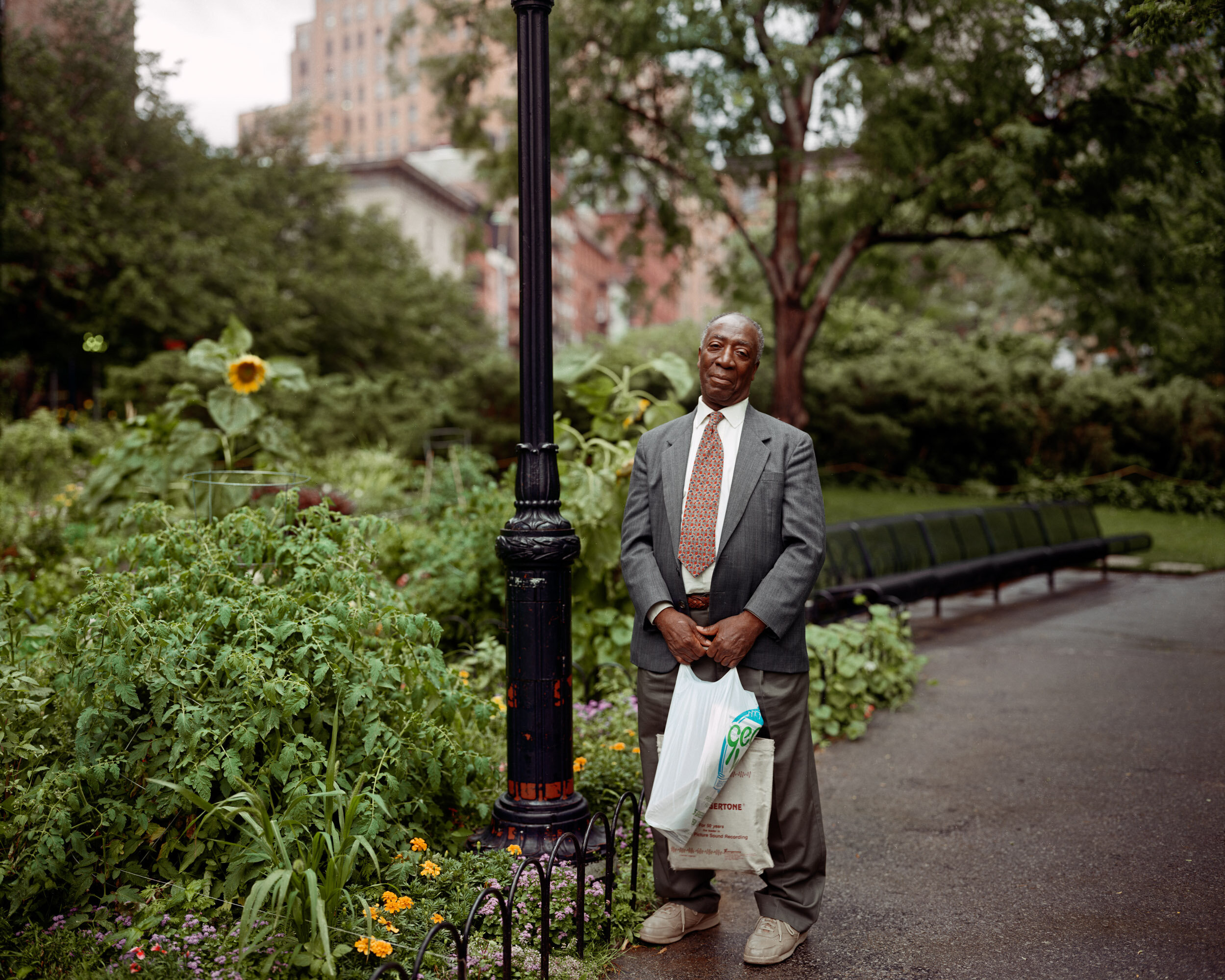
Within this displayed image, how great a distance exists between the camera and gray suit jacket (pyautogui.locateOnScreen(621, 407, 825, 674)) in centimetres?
294

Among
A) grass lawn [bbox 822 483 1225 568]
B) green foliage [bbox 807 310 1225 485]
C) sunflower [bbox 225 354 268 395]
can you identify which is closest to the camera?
sunflower [bbox 225 354 268 395]

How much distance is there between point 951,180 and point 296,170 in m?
22.6

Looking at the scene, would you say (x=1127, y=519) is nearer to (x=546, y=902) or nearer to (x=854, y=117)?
(x=854, y=117)

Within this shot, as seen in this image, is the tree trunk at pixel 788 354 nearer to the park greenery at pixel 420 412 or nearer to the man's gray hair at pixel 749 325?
the park greenery at pixel 420 412

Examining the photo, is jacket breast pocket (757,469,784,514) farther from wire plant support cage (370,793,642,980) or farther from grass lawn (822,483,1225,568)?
grass lawn (822,483,1225,568)

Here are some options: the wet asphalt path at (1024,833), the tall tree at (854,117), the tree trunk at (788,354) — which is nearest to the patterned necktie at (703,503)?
the wet asphalt path at (1024,833)

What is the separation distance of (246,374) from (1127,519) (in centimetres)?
1524

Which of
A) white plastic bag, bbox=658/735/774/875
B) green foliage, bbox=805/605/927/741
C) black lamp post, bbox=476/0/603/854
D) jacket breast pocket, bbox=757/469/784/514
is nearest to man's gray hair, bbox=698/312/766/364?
jacket breast pocket, bbox=757/469/784/514

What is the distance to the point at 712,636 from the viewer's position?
296cm

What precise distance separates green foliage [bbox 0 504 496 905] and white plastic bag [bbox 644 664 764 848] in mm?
836

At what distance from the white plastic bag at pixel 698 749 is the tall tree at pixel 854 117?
7157 mm

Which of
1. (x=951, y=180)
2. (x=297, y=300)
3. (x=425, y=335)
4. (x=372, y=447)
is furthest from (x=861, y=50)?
(x=425, y=335)

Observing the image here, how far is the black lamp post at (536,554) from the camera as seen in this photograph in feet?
10.5

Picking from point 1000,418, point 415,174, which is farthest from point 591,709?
point 415,174
